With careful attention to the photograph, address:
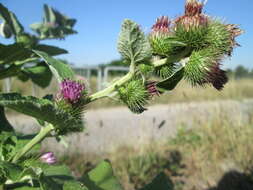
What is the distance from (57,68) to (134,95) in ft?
0.85

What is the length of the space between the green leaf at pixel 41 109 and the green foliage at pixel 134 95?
0.17 meters

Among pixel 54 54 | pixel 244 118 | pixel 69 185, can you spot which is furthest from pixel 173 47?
pixel 244 118

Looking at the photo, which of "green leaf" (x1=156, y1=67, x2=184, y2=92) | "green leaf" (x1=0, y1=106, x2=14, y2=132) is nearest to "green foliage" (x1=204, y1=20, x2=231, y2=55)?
"green leaf" (x1=156, y1=67, x2=184, y2=92)

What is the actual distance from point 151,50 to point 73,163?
12.0 ft

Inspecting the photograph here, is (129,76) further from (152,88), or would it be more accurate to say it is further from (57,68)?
(57,68)

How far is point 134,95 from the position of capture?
1.04 meters

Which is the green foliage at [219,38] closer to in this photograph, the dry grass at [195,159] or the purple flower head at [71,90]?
the purple flower head at [71,90]

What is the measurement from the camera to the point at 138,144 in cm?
482

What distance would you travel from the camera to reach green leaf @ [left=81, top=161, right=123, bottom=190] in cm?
119

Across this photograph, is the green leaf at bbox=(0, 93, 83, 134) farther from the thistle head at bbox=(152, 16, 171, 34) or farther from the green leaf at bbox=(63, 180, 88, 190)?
the thistle head at bbox=(152, 16, 171, 34)

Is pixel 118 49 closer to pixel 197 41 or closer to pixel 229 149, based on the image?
pixel 197 41

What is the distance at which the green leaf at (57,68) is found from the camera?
39.5 inches

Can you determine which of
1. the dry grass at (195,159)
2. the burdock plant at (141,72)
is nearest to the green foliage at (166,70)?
the burdock plant at (141,72)

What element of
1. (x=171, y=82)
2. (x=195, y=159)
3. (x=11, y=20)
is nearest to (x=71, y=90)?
(x=171, y=82)
